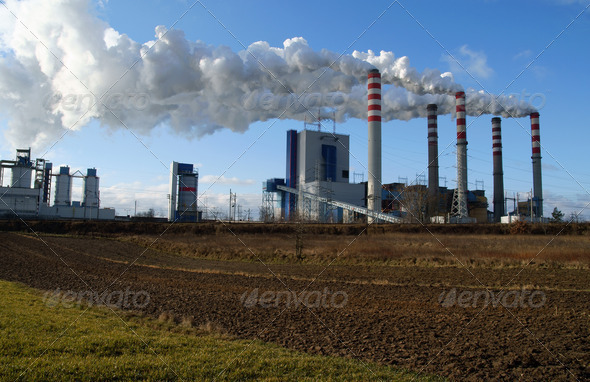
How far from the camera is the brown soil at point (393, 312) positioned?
8852 millimetres

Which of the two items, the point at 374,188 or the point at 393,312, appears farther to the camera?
the point at 374,188

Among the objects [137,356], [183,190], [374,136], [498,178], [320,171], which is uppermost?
[374,136]

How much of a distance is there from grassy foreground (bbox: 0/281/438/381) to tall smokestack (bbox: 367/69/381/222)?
5513 centimetres

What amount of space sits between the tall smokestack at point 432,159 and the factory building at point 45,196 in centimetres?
Result: 5817

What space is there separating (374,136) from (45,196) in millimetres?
67521

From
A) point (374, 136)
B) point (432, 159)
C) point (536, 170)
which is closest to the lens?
point (374, 136)

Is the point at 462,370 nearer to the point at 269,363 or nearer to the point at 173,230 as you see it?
the point at 269,363

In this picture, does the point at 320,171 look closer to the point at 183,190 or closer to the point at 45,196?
the point at 183,190

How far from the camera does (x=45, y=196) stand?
86.1 meters

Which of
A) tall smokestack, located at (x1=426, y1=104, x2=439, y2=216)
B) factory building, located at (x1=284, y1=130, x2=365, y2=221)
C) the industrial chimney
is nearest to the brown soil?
tall smokestack, located at (x1=426, y1=104, x2=439, y2=216)

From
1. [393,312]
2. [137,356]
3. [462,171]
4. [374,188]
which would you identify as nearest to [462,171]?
[462,171]

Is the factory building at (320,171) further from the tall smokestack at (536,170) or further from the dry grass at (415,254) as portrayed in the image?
the dry grass at (415,254)

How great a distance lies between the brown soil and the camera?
885cm

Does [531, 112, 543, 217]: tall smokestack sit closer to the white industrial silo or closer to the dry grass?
the dry grass
